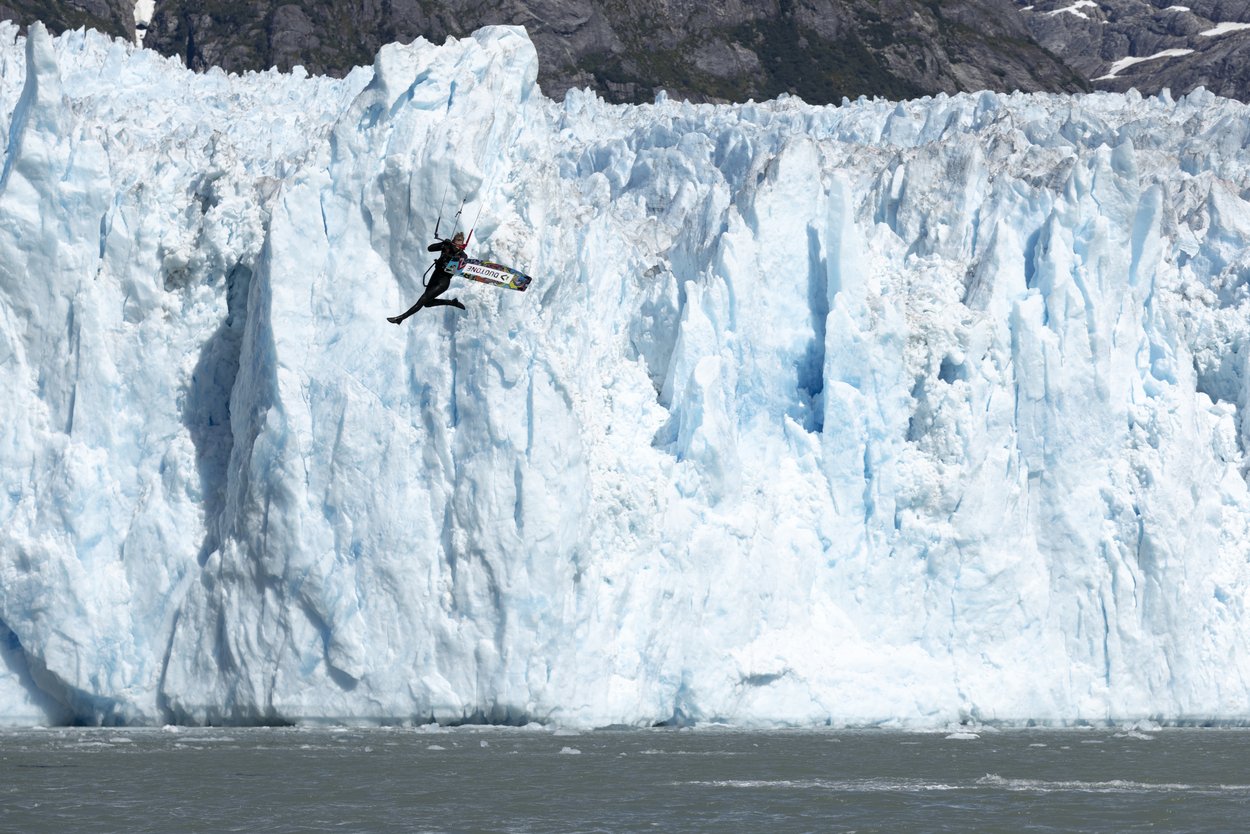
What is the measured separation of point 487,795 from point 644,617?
7941 millimetres

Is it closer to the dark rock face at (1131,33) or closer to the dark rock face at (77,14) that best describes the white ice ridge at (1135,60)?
the dark rock face at (1131,33)

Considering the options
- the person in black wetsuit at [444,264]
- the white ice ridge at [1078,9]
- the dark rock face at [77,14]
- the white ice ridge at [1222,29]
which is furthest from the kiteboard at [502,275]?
the white ice ridge at [1078,9]

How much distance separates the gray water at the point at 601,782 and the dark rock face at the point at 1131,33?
3288 inches

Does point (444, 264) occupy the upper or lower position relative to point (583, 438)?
upper

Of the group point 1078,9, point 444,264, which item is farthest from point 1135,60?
point 444,264

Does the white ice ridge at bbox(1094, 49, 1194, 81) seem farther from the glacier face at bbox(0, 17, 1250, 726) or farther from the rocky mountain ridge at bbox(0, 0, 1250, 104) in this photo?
the glacier face at bbox(0, 17, 1250, 726)

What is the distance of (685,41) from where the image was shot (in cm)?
9100

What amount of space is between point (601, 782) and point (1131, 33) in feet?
349

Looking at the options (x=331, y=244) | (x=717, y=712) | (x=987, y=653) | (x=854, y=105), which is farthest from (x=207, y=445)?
(x=854, y=105)

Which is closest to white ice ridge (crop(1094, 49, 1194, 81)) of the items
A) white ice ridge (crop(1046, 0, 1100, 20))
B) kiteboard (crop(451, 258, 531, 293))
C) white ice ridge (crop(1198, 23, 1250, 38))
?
white ice ridge (crop(1198, 23, 1250, 38))

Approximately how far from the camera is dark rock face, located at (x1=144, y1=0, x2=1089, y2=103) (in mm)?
84125

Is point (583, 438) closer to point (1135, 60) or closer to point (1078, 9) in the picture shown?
point (1135, 60)

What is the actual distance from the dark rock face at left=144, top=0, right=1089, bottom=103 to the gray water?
57463mm

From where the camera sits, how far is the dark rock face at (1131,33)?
109m
